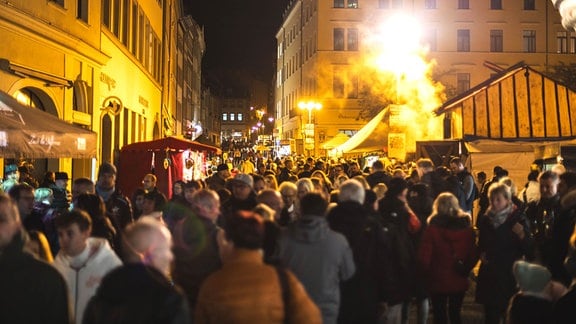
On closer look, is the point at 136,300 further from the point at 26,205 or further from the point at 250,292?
the point at 26,205

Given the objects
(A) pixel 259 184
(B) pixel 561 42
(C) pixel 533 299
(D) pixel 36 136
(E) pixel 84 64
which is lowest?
(C) pixel 533 299

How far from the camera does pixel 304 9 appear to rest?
62406mm

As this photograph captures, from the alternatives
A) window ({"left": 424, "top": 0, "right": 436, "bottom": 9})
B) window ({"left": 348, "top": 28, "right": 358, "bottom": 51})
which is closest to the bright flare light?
window ({"left": 348, "top": 28, "right": 358, "bottom": 51})

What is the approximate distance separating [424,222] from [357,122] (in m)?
47.7

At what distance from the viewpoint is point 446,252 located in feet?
23.8

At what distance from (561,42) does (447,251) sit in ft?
172

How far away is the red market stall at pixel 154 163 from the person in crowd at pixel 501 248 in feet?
34.9

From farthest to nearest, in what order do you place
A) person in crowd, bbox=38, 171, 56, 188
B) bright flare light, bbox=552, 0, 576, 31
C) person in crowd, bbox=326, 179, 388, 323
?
person in crowd, bbox=38, 171, 56, 188 → bright flare light, bbox=552, 0, 576, 31 → person in crowd, bbox=326, 179, 388, 323

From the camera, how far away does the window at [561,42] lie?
54.8 metres

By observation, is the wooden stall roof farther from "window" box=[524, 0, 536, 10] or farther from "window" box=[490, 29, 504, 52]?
"window" box=[524, 0, 536, 10]

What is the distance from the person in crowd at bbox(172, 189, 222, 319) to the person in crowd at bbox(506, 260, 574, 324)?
258cm

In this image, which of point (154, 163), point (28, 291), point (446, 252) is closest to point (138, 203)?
point (446, 252)

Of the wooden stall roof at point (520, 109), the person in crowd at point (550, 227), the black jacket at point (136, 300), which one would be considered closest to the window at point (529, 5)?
the wooden stall roof at point (520, 109)

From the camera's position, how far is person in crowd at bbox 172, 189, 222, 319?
20.3 ft
